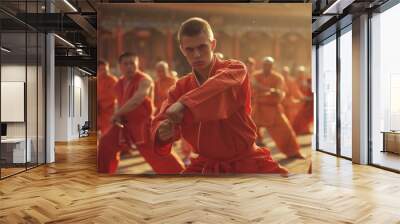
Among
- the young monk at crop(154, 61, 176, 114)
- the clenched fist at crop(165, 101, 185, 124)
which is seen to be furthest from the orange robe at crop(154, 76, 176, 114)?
the clenched fist at crop(165, 101, 185, 124)

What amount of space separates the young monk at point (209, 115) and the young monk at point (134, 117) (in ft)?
0.55

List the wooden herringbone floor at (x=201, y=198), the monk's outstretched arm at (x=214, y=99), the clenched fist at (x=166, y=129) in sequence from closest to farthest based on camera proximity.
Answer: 1. the wooden herringbone floor at (x=201, y=198)
2. the monk's outstretched arm at (x=214, y=99)
3. the clenched fist at (x=166, y=129)

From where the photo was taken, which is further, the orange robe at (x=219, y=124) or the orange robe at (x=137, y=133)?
the orange robe at (x=137, y=133)

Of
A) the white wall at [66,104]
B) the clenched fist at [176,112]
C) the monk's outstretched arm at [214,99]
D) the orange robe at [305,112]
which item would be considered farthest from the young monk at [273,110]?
the white wall at [66,104]

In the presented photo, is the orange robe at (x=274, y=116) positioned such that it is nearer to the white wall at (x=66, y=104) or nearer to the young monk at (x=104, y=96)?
the young monk at (x=104, y=96)

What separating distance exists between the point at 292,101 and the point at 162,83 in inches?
92.9

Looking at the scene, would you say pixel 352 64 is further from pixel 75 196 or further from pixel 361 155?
pixel 75 196

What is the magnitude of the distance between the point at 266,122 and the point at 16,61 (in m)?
4.71

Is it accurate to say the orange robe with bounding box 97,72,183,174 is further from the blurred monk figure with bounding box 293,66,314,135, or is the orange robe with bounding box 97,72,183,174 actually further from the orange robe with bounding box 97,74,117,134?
the blurred monk figure with bounding box 293,66,314,135

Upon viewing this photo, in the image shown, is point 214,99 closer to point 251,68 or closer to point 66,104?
point 251,68

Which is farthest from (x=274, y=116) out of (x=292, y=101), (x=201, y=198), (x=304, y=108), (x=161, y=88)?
(x=201, y=198)

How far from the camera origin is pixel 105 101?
714cm

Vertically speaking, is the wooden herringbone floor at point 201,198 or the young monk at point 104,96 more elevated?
the young monk at point 104,96

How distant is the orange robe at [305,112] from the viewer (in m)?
7.17
